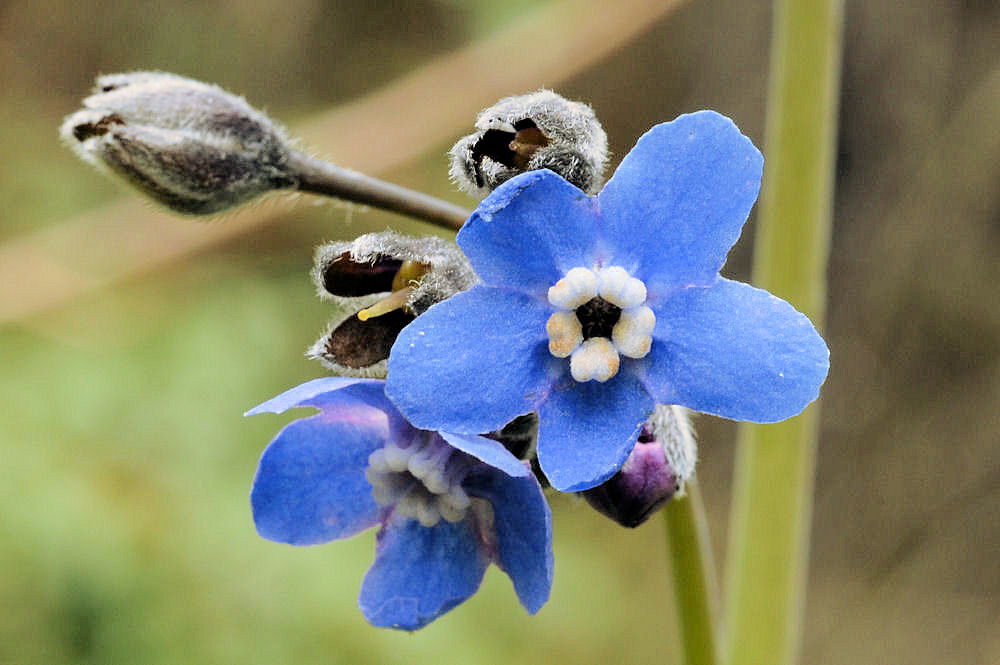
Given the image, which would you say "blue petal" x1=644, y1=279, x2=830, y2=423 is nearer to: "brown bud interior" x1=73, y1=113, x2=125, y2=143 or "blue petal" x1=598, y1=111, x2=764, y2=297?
"blue petal" x1=598, y1=111, x2=764, y2=297

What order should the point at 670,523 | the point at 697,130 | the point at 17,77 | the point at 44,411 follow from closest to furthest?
the point at 697,130, the point at 670,523, the point at 44,411, the point at 17,77

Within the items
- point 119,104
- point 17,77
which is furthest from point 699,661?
point 17,77

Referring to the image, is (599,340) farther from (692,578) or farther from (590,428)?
(692,578)

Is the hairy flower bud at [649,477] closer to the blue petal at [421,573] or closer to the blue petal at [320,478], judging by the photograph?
the blue petal at [421,573]

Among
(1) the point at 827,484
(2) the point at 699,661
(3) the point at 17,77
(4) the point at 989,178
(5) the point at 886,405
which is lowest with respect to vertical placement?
(1) the point at 827,484

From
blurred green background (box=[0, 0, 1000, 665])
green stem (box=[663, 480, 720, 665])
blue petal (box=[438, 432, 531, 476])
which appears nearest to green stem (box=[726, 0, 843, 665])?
green stem (box=[663, 480, 720, 665])

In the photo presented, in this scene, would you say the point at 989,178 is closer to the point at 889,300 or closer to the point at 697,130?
the point at 889,300

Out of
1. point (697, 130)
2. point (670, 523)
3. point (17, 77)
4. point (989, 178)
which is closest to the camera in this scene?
point (697, 130)
